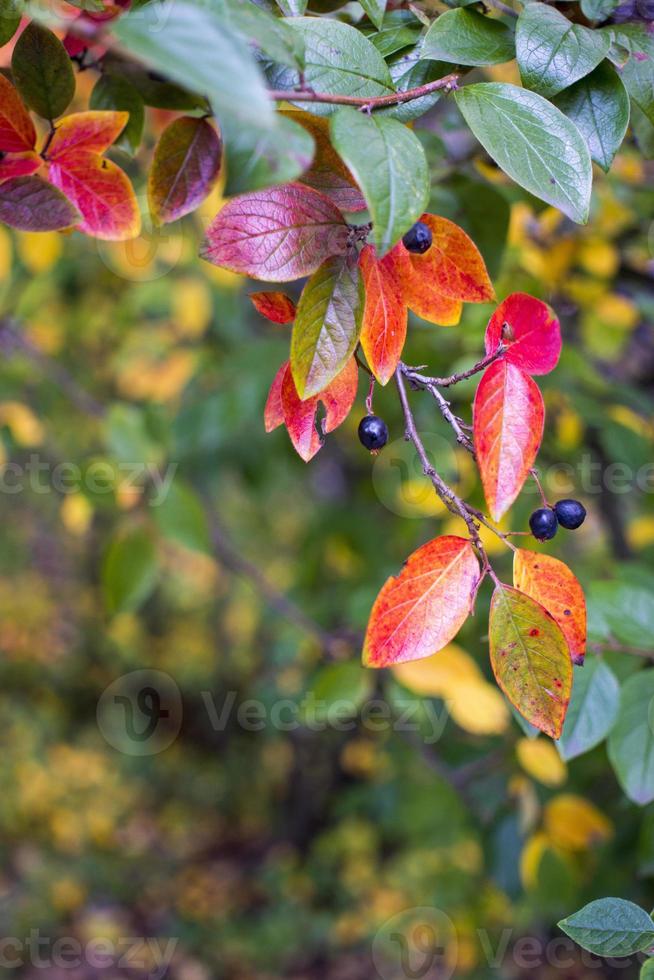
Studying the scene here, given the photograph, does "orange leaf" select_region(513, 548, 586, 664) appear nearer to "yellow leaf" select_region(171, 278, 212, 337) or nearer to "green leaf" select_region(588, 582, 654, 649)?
"green leaf" select_region(588, 582, 654, 649)

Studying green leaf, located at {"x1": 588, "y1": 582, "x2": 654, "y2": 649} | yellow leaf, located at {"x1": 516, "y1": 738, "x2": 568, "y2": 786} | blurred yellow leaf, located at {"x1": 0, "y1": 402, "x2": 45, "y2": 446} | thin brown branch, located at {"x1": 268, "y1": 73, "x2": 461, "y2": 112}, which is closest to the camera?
thin brown branch, located at {"x1": 268, "y1": 73, "x2": 461, "y2": 112}

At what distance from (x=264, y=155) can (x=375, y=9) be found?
7.3 inches

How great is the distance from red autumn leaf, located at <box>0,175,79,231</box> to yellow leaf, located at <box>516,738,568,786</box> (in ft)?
2.57

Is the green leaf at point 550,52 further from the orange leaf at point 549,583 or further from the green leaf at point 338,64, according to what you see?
the orange leaf at point 549,583

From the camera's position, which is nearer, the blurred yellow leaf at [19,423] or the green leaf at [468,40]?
the green leaf at [468,40]

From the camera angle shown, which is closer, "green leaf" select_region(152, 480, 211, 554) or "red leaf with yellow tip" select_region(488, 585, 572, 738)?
"red leaf with yellow tip" select_region(488, 585, 572, 738)

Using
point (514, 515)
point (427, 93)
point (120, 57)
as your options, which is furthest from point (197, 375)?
point (427, 93)

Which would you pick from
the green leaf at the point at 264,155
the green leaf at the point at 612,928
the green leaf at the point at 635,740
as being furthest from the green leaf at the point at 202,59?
the green leaf at the point at 635,740

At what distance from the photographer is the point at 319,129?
424 mm

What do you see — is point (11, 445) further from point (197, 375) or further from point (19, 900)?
point (19, 900)

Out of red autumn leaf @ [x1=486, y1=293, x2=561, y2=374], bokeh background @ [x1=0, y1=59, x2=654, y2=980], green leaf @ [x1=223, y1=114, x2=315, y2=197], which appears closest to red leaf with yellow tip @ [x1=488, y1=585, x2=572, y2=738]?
red autumn leaf @ [x1=486, y1=293, x2=561, y2=374]

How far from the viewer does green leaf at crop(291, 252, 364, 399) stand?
15.8 inches

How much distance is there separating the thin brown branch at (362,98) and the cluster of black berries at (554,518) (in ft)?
0.72

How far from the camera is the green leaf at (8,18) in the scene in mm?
441
